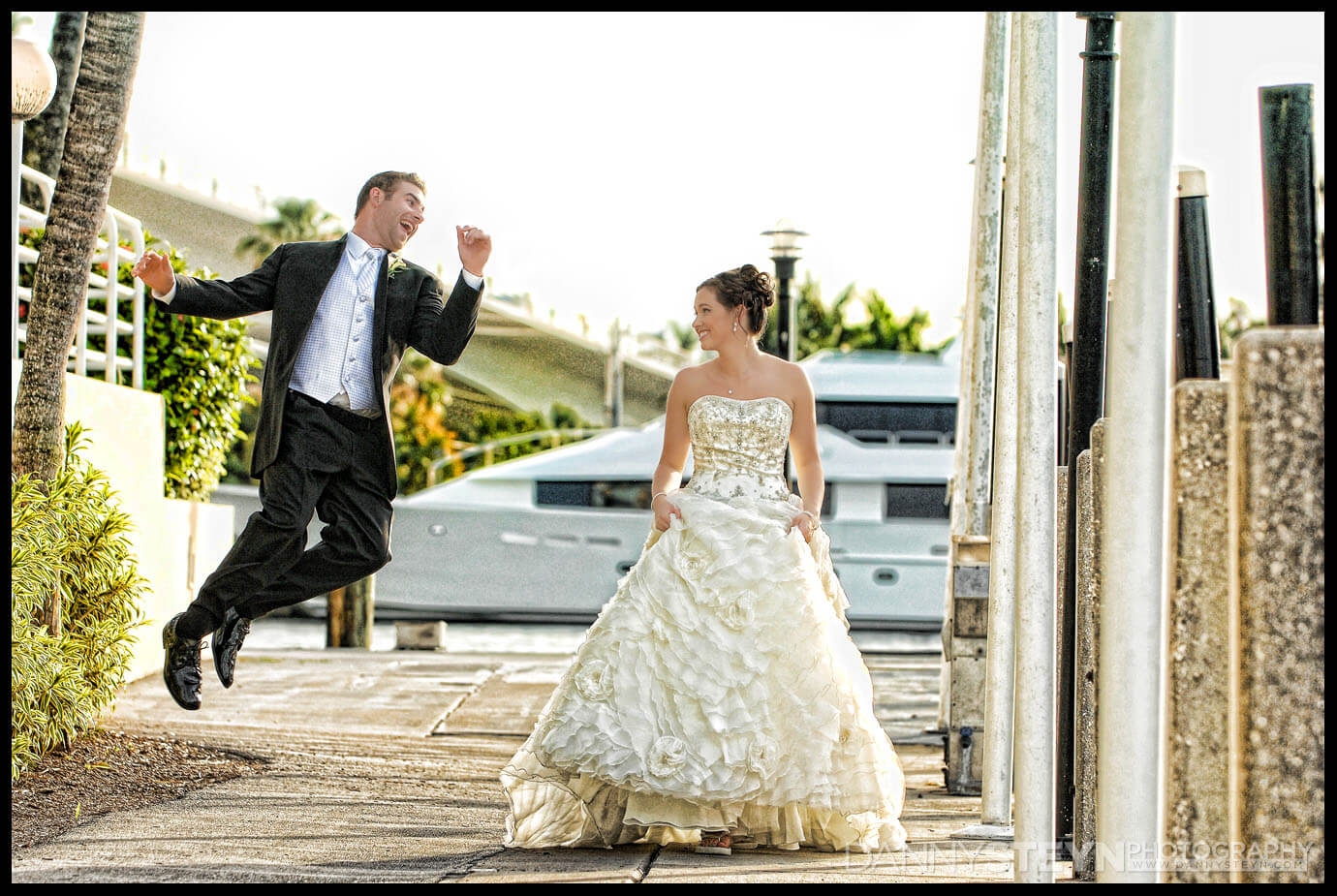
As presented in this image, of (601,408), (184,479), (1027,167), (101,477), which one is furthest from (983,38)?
(601,408)

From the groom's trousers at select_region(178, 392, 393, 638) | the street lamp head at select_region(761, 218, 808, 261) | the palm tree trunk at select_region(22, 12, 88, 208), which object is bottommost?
the groom's trousers at select_region(178, 392, 393, 638)

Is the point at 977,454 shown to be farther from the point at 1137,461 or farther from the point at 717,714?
the point at 1137,461

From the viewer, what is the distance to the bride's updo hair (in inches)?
226

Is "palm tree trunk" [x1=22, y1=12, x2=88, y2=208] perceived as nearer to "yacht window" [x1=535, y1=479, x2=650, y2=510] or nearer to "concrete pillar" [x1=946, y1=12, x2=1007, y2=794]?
"concrete pillar" [x1=946, y1=12, x2=1007, y2=794]

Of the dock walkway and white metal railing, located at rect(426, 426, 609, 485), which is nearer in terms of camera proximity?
the dock walkway

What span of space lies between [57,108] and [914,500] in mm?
19021

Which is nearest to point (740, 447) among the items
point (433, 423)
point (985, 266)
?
point (985, 266)

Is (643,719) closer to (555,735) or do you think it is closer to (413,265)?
(555,735)

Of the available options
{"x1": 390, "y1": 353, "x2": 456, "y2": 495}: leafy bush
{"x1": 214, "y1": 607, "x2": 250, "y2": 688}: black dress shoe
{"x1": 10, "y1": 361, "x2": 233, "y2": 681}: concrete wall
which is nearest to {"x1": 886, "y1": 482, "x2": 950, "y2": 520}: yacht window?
{"x1": 10, "y1": 361, "x2": 233, "y2": 681}: concrete wall

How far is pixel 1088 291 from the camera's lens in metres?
4.99

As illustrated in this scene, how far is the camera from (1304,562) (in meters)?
3.01

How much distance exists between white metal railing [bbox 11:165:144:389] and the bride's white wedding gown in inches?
188

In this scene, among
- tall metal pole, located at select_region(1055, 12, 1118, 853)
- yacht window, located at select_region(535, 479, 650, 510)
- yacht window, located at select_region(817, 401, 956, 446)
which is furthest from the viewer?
yacht window, located at select_region(817, 401, 956, 446)

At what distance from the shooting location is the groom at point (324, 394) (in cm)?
506
